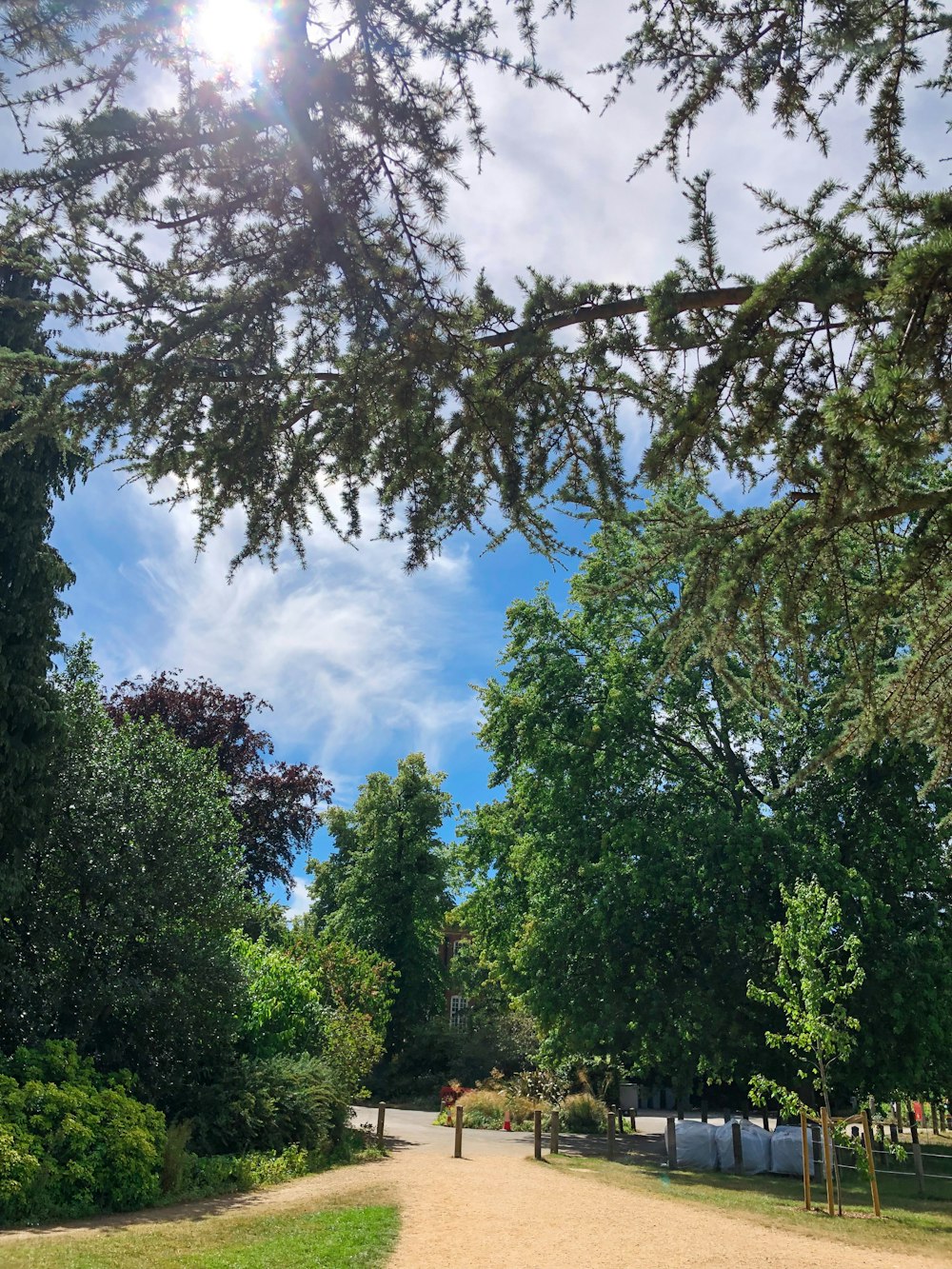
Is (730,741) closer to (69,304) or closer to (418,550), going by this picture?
(418,550)

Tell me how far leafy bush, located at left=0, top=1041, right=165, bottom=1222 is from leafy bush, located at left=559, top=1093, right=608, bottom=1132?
1765 cm

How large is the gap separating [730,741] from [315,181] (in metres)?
18.2

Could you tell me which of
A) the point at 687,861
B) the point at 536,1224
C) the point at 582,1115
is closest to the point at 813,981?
the point at 687,861

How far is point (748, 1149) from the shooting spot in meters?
17.3

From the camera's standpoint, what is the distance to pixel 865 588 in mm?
4926

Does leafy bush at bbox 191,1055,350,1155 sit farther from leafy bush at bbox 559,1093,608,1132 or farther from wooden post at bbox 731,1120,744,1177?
leafy bush at bbox 559,1093,608,1132

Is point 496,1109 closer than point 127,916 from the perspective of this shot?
No

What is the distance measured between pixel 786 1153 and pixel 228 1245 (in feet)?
42.7

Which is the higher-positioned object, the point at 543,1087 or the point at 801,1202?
the point at 543,1087

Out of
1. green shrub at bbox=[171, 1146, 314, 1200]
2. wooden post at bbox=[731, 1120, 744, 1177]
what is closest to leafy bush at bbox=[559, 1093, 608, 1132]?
wooden post at bbox=[731, 1120, 744, 1177]

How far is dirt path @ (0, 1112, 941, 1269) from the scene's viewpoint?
870 cm

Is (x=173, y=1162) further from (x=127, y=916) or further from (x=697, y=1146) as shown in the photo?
(x=697, y=1146)

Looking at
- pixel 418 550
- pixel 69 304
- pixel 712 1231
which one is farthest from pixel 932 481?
pixel 712 1231

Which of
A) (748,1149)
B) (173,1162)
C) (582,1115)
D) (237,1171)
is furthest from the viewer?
(582,1115)
